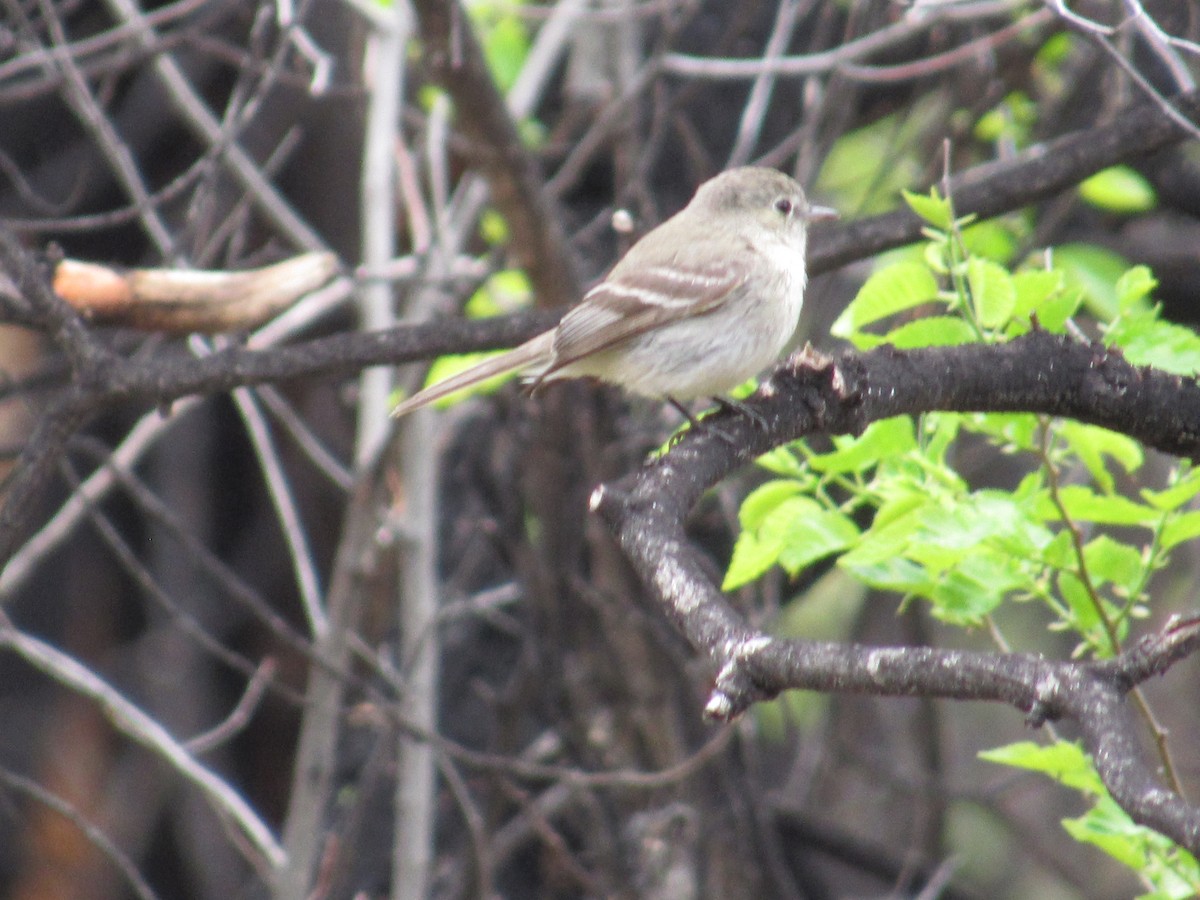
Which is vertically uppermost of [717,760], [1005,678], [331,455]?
[1005,678]

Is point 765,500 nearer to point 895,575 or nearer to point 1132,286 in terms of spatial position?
point 895,575

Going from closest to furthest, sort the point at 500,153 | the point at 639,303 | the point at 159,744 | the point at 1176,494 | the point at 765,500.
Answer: the point at 1176,494, the point at 765,500, the point at 639,303, the point at 500,153, the point at 159,744

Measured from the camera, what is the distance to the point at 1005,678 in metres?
1.57

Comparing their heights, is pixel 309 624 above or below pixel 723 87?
below

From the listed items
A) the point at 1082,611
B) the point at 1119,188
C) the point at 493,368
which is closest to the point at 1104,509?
the point at 1082,611

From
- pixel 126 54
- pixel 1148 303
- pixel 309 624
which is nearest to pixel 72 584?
pixel 309 624

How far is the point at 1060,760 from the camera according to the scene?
242cm

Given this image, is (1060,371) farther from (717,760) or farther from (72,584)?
(72,584)

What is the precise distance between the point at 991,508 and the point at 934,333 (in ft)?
1.46

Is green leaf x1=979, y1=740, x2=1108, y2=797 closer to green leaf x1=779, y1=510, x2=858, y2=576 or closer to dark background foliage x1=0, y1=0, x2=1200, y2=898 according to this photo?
green leaf x1=779, y1=510, x2=858, y2=576

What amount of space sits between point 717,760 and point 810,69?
2644 millimetres

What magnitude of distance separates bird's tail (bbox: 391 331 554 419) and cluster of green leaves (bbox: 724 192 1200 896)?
1268mm

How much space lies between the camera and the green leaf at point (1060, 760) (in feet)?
7.88

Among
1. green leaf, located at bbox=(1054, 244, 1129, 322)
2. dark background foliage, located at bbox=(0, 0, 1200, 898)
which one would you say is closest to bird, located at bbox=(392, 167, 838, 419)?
dark background foliage, located at bbox=(0, 0, 1200, 898)
